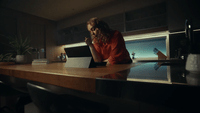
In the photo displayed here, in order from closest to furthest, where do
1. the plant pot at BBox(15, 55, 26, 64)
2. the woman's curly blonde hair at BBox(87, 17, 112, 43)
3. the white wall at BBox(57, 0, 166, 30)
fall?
the woman's curly blonde hair at BBox(87, 17, 112, 43)
the plant pot at BBox(15, 55, 26, 64)
the white wall at BBox(57, 0, 166, 30)

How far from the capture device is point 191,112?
28cm

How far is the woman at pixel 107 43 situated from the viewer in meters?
1.37

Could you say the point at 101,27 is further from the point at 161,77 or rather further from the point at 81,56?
the point at 161,77

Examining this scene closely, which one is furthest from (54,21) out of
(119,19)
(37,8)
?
(119,19)

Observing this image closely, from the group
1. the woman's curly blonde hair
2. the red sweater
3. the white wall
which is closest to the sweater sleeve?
the red sweater

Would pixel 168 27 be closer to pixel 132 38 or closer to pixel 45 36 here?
pixel 132 38

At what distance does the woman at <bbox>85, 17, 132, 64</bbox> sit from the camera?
54.1 inches

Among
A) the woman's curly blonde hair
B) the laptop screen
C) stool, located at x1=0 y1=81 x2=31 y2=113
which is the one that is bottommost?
stool, located at x1=0 y1=81 x2=31 y2=113

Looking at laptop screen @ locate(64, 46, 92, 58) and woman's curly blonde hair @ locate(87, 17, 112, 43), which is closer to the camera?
laptop screen @ locate(64, 46, 92, 58)

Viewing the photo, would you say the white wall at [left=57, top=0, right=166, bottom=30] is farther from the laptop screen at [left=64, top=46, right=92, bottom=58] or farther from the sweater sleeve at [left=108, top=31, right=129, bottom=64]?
the laptop screen at [left=64, top=46, right=92, bottom=58]

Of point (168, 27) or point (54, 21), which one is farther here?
point (54, 21)

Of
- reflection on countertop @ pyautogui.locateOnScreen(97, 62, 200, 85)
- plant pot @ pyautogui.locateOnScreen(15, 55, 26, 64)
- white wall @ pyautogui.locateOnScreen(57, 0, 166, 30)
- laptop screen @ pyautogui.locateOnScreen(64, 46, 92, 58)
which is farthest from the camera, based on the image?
white wall @ pyautogui.locateOnScreen(57, 0, 166, 30)

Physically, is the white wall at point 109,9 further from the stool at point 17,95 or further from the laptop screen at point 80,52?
the stool at point 17,95

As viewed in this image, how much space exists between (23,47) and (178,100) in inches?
87.1
